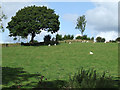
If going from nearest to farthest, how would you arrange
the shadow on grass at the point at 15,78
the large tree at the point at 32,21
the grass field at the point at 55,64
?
1. the shadow on grass at the point at 15,78
2. the grass field at the point at 55,64
3. the large tree at the point at 32,21

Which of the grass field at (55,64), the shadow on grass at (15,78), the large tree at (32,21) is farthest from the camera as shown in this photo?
the large tree at (32,21)

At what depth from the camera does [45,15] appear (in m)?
65.2

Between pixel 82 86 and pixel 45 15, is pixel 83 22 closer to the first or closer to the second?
pixel 45 15

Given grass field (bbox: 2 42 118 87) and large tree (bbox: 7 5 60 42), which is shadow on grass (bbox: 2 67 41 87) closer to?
grass field (bbox: 2 42 118 87)

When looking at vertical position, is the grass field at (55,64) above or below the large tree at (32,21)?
below

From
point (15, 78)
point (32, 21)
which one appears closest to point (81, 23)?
point (32, 21)

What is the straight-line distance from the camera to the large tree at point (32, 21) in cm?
6294

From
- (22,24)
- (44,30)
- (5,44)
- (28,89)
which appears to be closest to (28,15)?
(22,24)

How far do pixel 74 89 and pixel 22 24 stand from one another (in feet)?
189

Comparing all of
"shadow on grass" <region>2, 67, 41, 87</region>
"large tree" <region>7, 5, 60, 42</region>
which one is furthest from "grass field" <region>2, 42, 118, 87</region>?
"large tree" <region>7, 5, 60, 42</region>

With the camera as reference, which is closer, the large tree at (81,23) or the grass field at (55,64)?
the grass field at (55,64)

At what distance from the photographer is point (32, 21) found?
205 ft

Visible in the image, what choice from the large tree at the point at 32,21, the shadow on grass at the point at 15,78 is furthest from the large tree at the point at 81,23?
the shadow on grass at the point at 15,78

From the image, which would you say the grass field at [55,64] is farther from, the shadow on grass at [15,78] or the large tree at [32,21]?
the large tree at [32,21]
